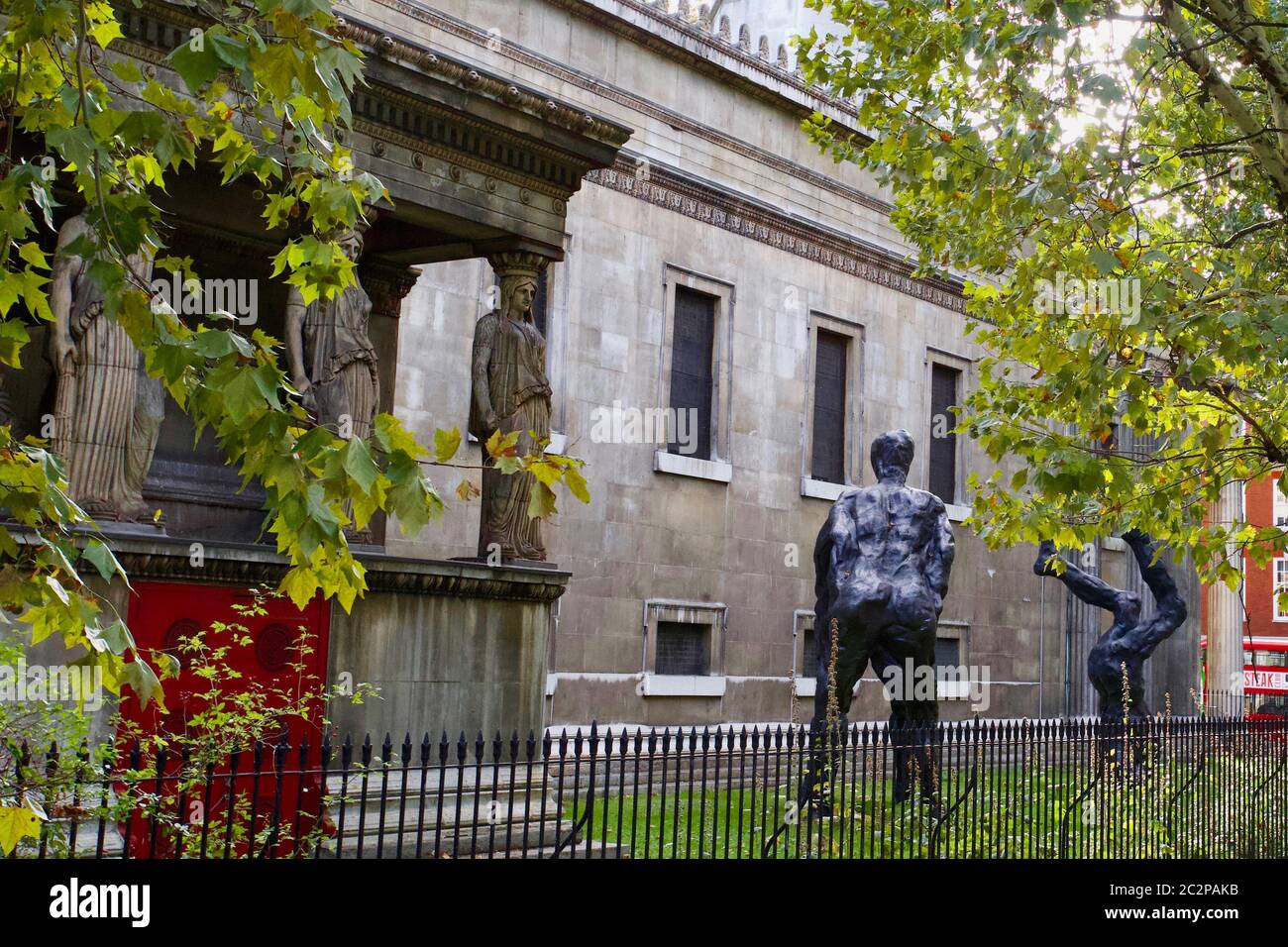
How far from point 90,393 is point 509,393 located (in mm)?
3511

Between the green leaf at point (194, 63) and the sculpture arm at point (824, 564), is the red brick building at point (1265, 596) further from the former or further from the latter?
the green leaf at point (194, 63)

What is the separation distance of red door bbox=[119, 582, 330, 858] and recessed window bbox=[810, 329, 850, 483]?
15052 millimetres

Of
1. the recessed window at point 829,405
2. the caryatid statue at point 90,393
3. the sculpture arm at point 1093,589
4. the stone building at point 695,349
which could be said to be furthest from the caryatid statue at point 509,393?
the recessed window at point 829,405

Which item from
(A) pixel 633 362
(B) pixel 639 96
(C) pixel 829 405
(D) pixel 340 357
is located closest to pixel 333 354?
(D) pixel 340 357

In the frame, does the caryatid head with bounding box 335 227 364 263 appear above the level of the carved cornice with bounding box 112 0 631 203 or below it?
below

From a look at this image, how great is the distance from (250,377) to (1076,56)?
7.46 meters

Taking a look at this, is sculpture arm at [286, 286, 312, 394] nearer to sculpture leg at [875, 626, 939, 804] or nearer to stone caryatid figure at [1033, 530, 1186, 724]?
sculpture leg at [875, 626, 939, 804]

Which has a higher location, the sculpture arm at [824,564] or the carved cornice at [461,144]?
the carved cornice at [461,144]

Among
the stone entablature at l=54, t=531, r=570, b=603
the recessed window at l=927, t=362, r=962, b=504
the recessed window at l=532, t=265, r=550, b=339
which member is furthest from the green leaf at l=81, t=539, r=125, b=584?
the recessed window at l=927, t=362, r=962, b=504

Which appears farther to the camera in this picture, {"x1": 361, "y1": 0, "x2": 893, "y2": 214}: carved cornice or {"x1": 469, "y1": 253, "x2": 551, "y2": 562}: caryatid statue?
{"x1": 361, "y1": 0, "x2": 893, "y2": 214}: carved cornice

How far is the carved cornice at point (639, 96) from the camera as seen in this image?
60.8 feet

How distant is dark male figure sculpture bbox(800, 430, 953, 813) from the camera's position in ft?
45.5

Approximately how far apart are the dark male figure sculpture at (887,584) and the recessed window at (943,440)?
43.4 feet

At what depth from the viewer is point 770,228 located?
23500mm
